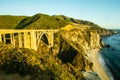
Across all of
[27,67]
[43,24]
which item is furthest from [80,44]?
[27,67]

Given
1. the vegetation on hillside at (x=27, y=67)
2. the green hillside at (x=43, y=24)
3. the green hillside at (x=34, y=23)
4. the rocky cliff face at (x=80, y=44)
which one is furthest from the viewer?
the green hillside at (x=34, y=23)

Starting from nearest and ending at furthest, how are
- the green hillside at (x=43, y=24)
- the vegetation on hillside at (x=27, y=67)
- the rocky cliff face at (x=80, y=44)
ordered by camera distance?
1. the vegetation on hillside at (x=27, y=67)
2. the rocky cliff face at (x=80, y=44)
3. the green hillside at (x=43, y=24)

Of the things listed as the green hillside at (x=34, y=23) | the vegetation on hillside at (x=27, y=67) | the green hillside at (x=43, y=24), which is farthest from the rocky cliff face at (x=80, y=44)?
the vegetation on hillside at (x=27, y=67)

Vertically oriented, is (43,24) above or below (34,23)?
below

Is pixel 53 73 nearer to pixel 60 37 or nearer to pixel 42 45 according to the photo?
pixel 42 45

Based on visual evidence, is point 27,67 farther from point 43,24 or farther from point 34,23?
point 34,23

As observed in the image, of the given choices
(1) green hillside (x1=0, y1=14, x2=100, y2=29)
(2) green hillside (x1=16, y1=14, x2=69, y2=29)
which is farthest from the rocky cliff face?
(1) green hillside (x1=0, y1=14, x2=100, y2=29)

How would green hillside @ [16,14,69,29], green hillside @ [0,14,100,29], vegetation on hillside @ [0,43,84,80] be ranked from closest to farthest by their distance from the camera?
vegetation on hillside @ [0,43,84,80] < green hillside @ [16,14,69,29] < green hillside @ [0,14,100,29]

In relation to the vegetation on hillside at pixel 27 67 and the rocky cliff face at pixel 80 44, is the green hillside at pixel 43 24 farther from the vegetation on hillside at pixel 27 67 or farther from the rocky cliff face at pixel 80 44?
the vegetation on hillside at pixel 27 67

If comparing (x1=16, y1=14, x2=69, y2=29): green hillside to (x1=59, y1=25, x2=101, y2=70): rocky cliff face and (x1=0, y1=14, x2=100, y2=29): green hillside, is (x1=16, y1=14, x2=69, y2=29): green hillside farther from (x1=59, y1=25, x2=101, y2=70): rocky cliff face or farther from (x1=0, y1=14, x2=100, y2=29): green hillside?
(x1=59, y1=25, x2=101, y2=70): rocky cliff face

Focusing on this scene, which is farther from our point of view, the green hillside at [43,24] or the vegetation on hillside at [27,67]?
the green hillside at [43,24]

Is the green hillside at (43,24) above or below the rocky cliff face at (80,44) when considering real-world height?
above

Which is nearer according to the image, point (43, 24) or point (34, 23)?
point (43, 24)

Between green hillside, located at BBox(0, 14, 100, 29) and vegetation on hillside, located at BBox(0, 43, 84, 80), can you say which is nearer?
vegetation on hillside, located at BBox(0, 43, 84, 80)
